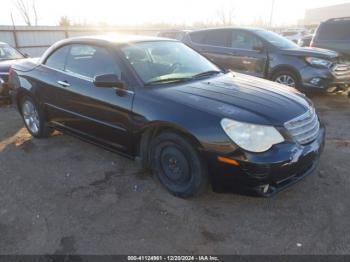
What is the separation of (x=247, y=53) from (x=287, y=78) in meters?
1.10

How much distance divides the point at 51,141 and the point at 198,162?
3004mm

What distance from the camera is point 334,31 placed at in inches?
358

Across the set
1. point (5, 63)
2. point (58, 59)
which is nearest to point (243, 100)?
point (58, 59)

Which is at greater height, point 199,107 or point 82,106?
point 199,107

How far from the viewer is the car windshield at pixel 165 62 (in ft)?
12.3

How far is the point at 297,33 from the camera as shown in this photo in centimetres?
2230

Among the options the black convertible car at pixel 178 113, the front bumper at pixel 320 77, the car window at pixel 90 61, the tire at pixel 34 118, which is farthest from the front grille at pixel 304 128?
the front bumper at pixel 320 77

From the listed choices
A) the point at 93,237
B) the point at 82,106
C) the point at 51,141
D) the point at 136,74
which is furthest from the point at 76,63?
the point at 93,237

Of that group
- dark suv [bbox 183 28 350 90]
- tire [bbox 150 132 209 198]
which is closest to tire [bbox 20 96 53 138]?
tire [bbox 150 132 209 198]

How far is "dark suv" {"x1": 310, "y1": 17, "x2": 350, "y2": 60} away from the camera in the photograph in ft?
28.7

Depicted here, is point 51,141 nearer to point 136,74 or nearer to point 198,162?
point 136,74

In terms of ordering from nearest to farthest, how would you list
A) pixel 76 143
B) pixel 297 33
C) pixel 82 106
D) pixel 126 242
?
pixel 126 242, pixel 82 106, pixel 76 143, pixel 297 33

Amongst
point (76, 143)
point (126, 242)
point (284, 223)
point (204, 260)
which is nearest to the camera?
point (204, 260)

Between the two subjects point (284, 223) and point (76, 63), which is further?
point (76, 63)
